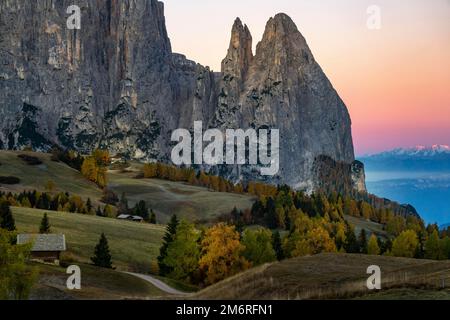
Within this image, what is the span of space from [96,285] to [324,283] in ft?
106

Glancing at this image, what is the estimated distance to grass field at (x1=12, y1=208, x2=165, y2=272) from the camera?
311 feet

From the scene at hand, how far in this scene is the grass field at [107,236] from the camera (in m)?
94.8

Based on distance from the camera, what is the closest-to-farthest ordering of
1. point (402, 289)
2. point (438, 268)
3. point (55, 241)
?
point (402, 289) < point (438, 268) < point (55, 241)

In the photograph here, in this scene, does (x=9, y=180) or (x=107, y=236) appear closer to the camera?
(x=107, y=236)

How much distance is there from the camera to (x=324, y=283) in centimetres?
3625

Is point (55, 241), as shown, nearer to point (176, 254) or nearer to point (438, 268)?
point (176, 254)

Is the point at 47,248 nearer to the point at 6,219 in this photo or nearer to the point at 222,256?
the point at 6,219

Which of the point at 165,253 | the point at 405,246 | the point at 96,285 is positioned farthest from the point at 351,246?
the point at 96,285

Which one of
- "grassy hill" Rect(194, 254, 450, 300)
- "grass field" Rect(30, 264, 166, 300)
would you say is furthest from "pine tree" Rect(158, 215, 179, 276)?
"grassy hill" Rect(194, 254, 450, 300)
